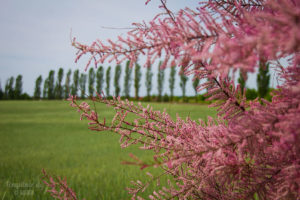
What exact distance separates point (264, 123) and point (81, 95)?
115 centimetres

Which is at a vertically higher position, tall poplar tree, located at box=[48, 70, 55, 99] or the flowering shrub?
tall poplar tree, located at box=[48, 70, 55, 99]

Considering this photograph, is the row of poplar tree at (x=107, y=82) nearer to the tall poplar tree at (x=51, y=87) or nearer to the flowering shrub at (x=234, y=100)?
the tall poplar tree at (x=51, y=87)

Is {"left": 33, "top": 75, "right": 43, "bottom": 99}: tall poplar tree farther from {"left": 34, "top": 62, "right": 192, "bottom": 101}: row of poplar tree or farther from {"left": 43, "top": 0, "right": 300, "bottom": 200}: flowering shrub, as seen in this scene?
{"left": 43, "top": 0, "right": 300, "bottom": 200}: flowering shrub

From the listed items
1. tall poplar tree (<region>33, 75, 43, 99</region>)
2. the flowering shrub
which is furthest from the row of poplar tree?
the flowering shrub

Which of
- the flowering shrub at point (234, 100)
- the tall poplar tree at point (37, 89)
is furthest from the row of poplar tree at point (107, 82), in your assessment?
the flowering shrub at point (234, 100)

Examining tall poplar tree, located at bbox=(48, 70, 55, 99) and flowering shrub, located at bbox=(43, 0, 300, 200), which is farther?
tall poplar tree, located at bbox=(48, 70, 55, 99)

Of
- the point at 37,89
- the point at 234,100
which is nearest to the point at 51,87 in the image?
the point at 37,89

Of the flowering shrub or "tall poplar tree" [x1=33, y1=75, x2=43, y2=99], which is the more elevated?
"tall poplar tree" [x1=33, y1=75, x2=43, y2=99]

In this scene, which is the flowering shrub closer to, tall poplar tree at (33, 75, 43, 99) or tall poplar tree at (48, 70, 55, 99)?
tall poplar tree at (48, 70, 55, 99)

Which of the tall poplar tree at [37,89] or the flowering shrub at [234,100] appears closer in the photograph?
the flowering shrub at [234,100]

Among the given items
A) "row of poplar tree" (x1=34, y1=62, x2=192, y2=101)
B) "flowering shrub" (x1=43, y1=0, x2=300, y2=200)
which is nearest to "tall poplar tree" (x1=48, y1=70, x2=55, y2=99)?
"row of poplar tree" (x1=34, y1=62, x2=192, y2=101)

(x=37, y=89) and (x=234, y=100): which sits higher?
(x=37, y=89)

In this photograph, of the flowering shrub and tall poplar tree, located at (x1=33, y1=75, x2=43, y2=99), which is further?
tall poplar tree, located at (x1=33, y1=75, x2=43, y2=99)

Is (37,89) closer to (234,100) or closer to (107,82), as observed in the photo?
(107,82)
